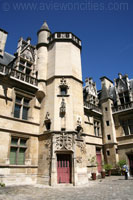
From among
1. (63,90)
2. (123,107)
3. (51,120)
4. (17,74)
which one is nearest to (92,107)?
A: (123,107)

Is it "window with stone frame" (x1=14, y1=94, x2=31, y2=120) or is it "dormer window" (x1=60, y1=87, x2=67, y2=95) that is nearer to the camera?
"window with stone frame" (x1=14, y1=94, x2=31, y2=120)

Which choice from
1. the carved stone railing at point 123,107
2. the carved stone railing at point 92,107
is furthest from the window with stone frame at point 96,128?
the carved stone railing at point 123,107

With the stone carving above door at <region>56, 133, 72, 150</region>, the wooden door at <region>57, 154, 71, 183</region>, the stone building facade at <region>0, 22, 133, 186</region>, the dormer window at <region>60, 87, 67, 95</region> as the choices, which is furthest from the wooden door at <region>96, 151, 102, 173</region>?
the dormer window at <region>60, 87, 67, 95</region>

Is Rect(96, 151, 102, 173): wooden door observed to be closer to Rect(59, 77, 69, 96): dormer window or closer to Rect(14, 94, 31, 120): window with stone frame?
Rect(59, 77, 69, 96): dormer window

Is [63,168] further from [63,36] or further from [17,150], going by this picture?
[63,36]

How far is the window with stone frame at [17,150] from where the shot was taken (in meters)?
10.3

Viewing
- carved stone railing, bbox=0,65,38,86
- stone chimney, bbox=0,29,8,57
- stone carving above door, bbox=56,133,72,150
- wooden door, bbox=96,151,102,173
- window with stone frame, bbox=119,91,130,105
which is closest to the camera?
stone carving above door, bbox=56,133,72,150

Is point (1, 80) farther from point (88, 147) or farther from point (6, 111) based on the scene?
point (88, 147)

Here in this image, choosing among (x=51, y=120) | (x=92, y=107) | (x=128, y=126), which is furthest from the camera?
(x=92, y=107)

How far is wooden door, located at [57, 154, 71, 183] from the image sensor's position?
993 cm

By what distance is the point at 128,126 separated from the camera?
1642 centimetres

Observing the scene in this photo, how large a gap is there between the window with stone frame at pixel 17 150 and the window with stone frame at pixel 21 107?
1.67m

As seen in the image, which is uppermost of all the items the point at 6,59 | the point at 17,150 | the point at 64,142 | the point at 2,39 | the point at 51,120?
the point at 2,39

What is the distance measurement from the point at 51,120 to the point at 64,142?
189 cm
